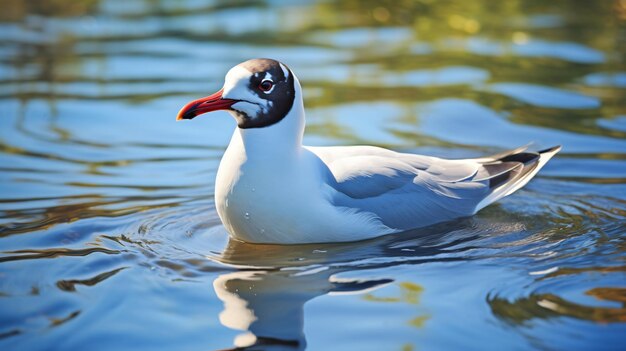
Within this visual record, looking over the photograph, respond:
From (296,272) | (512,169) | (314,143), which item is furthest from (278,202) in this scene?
(314,143)

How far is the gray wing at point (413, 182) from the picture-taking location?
5.77 meters

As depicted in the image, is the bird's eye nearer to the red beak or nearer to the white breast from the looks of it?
the red beak

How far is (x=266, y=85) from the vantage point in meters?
5.45

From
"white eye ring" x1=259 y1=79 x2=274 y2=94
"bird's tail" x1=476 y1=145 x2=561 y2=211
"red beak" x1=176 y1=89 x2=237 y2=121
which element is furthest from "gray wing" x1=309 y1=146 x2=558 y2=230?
"red beak" x1=176 y1=89 x2=237 y2=121

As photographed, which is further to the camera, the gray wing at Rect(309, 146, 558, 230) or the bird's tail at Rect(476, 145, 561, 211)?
the bird's tail at Rect(476, 145, 561, 211)

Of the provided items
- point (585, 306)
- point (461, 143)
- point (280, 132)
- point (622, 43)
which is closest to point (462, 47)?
point (622, 43)

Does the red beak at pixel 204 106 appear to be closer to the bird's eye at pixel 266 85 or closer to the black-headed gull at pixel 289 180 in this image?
the black-headed gull at pixel 289 180

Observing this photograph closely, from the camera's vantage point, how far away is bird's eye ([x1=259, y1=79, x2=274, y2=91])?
214 inches

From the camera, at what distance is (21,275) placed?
517 cm

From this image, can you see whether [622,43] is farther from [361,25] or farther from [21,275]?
[21,275]

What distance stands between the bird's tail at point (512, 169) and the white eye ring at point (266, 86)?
5.55 ft

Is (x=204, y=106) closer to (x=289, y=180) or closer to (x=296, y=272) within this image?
(x=289, y=180)

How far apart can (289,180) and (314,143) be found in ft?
8.87

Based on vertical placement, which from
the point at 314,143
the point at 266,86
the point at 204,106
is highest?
the point at 266,86
